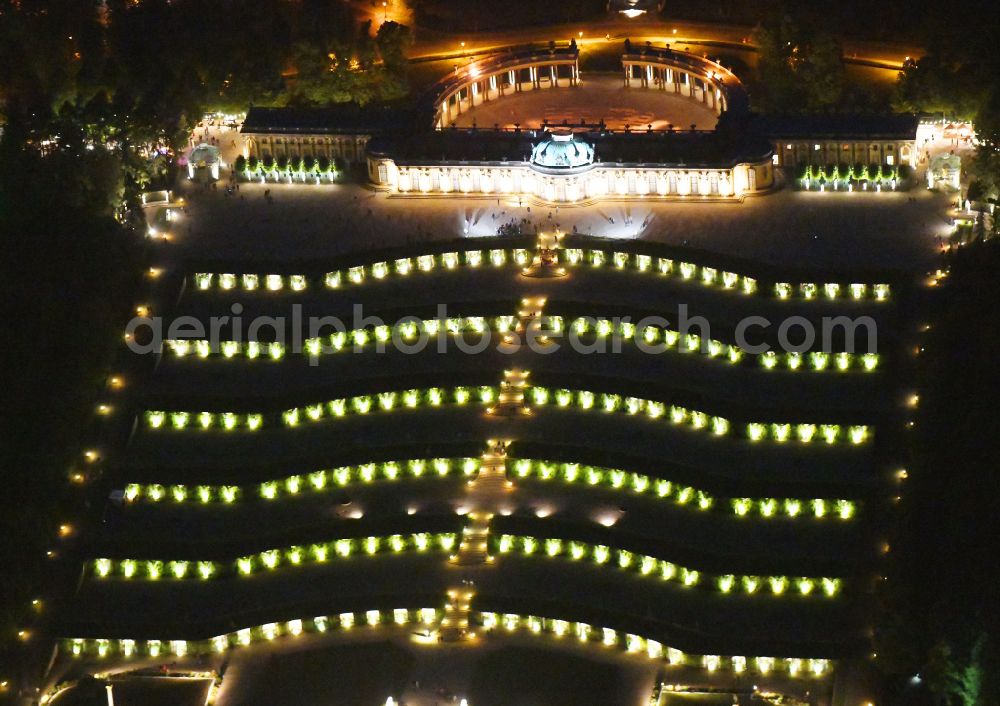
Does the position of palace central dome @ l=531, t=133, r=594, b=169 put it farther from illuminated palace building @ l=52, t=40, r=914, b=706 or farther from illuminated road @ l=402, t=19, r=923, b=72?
illuminated road @ l=402, t=19, r=923, b=72

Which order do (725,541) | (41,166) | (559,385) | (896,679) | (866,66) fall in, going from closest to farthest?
(896,679)
(725,541)
(559,385)
(41,166)
(866,66)

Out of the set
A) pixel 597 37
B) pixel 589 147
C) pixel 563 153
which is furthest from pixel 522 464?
pixel 597 37

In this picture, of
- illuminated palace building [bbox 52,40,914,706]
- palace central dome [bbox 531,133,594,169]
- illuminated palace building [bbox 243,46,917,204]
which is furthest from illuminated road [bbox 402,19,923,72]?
palace central dome [bbox 531,133,594,169]

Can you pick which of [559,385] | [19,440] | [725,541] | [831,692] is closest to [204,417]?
[19,440]

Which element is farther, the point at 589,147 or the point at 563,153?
the point at 589,147

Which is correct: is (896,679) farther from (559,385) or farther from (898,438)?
(559,385)

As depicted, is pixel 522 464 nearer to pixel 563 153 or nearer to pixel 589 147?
pixel 563 153
